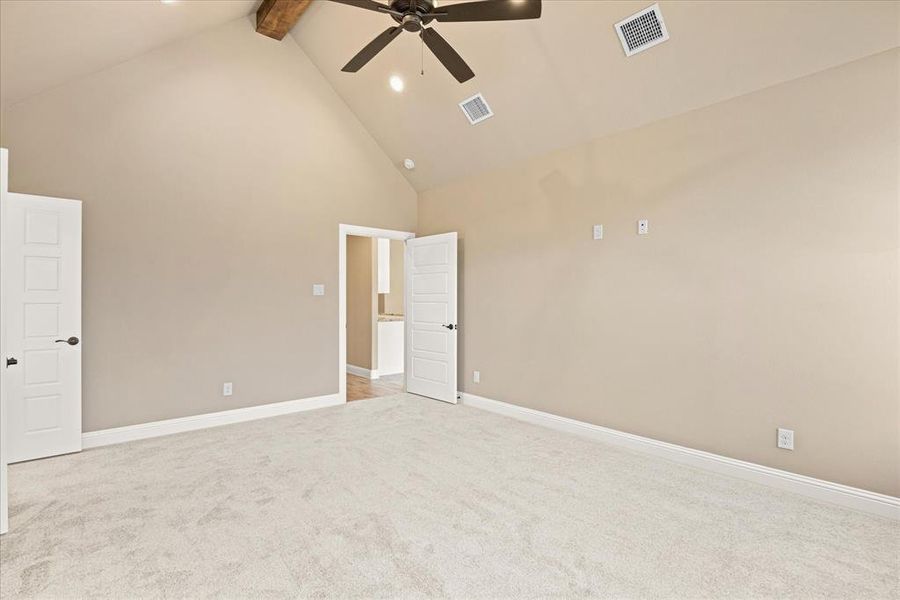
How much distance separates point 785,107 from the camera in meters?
3.00

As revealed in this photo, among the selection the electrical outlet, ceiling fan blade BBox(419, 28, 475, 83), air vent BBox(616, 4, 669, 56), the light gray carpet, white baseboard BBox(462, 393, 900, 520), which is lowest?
the light gray carpet

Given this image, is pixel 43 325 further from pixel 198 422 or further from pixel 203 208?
pixel 203 208

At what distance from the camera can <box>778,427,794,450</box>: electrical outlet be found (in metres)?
2.99

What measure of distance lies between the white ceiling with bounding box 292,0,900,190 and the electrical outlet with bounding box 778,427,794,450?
2.14m

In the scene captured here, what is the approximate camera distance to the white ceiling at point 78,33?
273cm

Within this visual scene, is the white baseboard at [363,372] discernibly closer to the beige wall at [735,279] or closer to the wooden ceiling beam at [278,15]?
the beige wall at [735,279]

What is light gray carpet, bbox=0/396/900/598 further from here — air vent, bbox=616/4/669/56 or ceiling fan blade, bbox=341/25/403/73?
air vent, bbox=616/4/669/56

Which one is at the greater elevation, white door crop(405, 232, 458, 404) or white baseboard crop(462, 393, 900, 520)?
white door crop(405, 232, 458, 404)

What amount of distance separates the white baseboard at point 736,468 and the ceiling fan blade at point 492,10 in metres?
3.23

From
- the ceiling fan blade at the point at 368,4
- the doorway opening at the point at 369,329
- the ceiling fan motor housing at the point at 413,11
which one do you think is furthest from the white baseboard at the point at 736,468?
the ceiling fan blade at the point at 368,4

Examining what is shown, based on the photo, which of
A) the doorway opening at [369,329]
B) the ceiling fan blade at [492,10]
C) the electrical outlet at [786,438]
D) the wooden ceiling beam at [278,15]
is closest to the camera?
the ceiling fan blade at [492,10]

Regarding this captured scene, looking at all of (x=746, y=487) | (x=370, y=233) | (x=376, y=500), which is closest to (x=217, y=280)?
(x=370, y=233)

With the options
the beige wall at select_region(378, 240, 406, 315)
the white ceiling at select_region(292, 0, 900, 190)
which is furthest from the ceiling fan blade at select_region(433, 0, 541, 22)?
the beige wall at select_region(378, 240, 406, 315)

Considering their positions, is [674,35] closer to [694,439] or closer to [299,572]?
[694,439]
